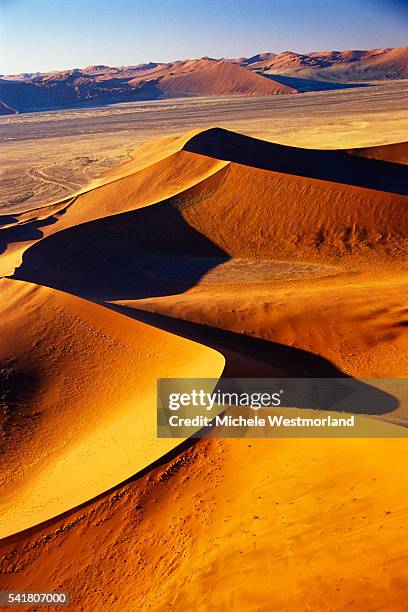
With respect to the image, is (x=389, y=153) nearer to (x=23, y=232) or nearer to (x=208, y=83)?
(x=23, y=232)

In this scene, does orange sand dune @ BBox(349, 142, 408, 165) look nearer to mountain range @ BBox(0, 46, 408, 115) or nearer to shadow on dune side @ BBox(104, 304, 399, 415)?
shadow on dune side @ BBox(104, 304, 399, 415)

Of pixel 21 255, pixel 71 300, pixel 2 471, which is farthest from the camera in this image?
pixel 21 255

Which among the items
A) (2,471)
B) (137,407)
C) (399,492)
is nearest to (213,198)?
(137,407)

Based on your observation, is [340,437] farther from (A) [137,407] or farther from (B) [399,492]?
(A) [137,407]

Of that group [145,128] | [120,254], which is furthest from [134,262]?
[145,128]

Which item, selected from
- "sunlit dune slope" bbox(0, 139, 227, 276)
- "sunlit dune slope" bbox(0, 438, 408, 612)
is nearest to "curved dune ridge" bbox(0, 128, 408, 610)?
"sunlit dune slope" bbox(0, 438, 408, 612)

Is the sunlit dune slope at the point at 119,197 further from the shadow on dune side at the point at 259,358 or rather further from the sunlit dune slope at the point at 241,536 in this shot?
the sunlit dune slope at the point at 241,536

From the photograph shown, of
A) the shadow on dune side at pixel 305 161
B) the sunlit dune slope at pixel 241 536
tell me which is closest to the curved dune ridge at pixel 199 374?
the sunlit dune slope at pixel 241 536
